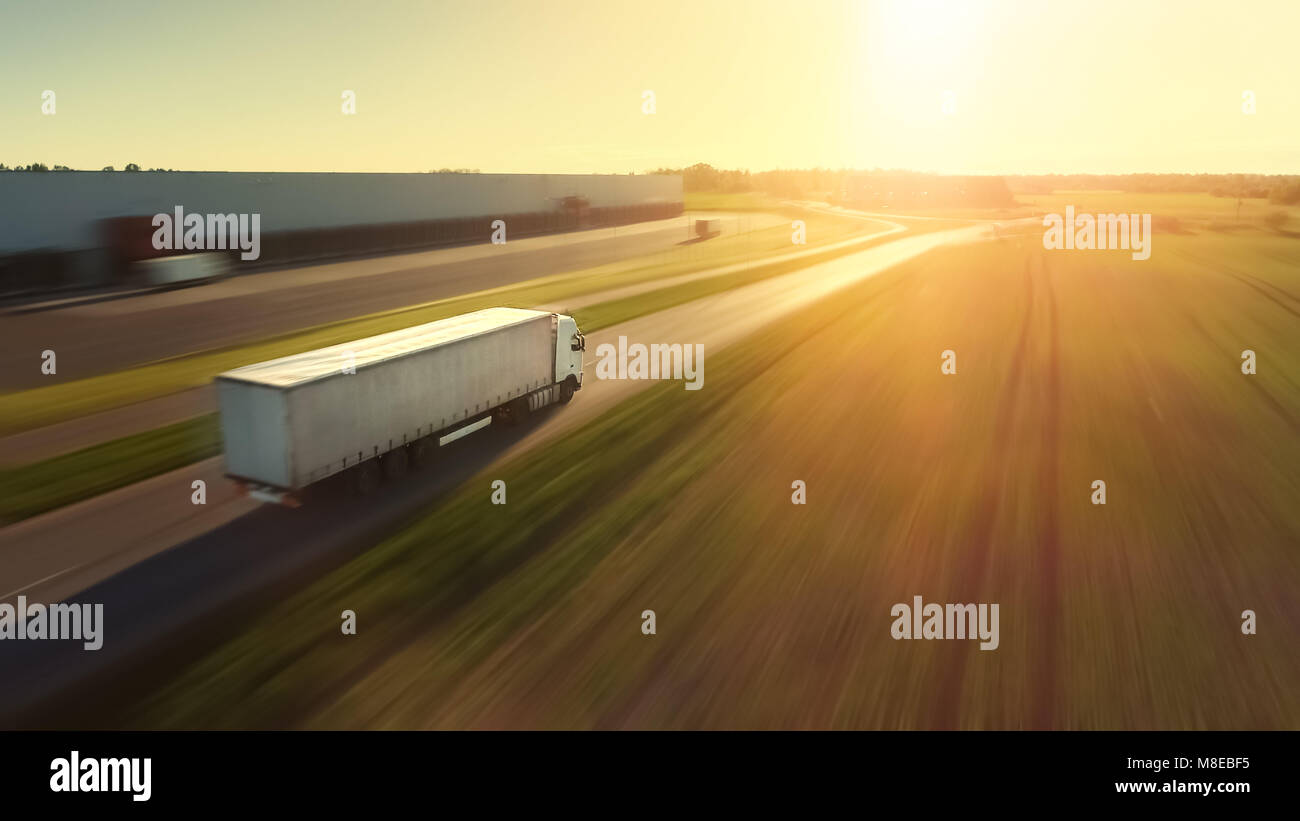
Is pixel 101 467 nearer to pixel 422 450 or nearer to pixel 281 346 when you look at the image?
pixel 422 450

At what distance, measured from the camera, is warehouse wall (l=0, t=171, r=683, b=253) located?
43.8 metres

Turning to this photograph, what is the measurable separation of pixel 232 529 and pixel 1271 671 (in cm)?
1625

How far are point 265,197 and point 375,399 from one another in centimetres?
4817

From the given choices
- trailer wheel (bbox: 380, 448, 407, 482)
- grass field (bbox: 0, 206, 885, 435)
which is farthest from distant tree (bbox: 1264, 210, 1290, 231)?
trailer wheel (bbox: 380, 448, 407, 482)

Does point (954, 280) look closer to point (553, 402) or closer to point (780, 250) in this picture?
point (780, 250)

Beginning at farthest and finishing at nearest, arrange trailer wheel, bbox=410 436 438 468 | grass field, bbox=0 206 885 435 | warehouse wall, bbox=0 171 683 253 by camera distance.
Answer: warehouse wall, bbox=0 171 683 253 < grass field, bbox=0 206 885 435 < trailer wheel, bbox=410 436 438 468

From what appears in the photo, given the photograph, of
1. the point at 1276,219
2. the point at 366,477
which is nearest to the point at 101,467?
the point at 366,477

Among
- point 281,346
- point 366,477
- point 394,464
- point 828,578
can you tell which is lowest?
point 828,578

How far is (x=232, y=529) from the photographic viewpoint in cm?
1458

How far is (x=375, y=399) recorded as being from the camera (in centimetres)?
1564

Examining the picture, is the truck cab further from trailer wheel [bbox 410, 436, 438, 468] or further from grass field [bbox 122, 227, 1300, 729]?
trailer wheel [bbox 410, 436, 438, 468]

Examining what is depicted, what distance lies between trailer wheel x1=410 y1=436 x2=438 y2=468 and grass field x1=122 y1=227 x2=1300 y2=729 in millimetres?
1298
